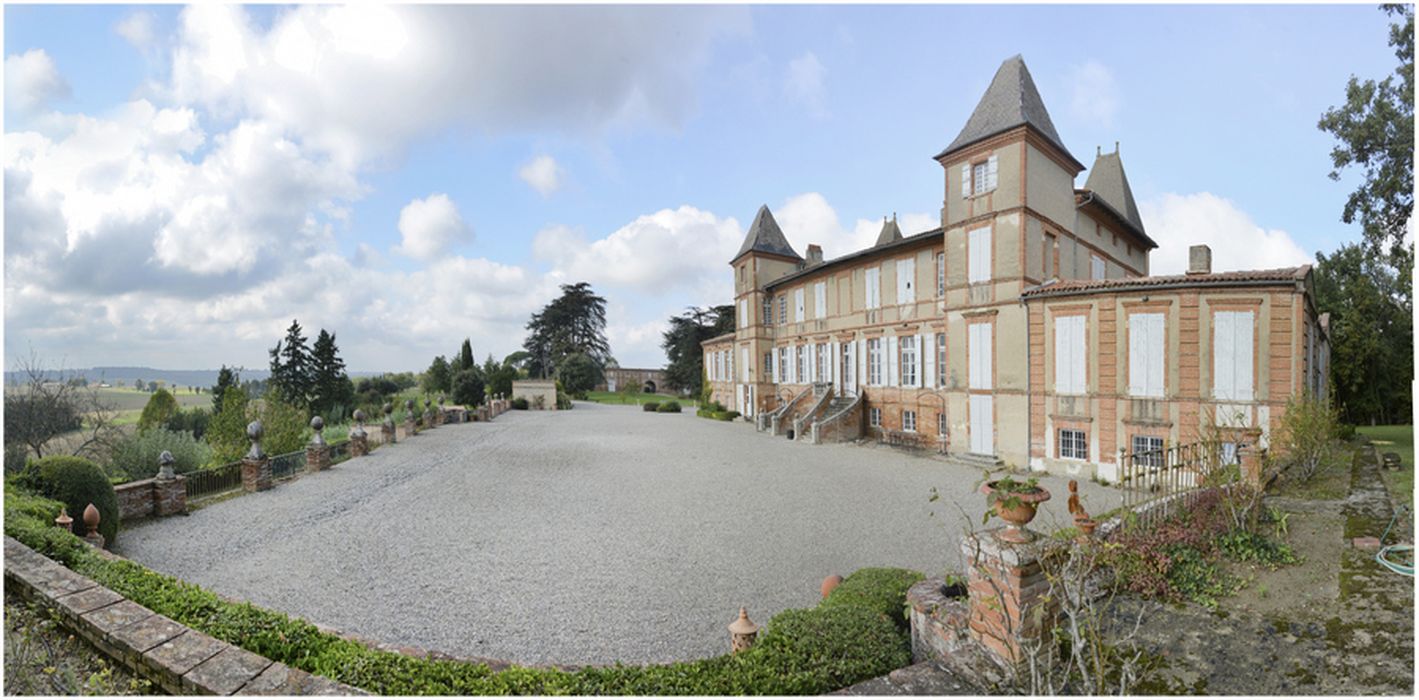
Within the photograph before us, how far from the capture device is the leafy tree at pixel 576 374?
51.2 m

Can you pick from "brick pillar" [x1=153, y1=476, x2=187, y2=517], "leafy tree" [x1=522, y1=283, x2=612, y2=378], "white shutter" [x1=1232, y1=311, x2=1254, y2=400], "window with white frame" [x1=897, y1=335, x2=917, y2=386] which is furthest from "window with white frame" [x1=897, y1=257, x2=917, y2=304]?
"leafy tree" [x1=522, y1=283, x2=612, y2=378]

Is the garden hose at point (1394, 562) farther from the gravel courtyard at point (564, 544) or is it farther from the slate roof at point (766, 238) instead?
the slate roof at point (766, 238)

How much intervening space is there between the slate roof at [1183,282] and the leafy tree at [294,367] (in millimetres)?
42996

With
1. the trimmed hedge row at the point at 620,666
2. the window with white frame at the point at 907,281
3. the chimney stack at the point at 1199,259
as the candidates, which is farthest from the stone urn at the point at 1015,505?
the window with white frame at the point at 907,281

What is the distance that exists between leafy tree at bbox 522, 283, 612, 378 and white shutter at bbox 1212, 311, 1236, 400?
53.3 m

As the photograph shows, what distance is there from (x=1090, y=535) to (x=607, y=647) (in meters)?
4.85

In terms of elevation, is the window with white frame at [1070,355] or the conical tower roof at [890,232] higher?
the conical tower roof at [890,232]

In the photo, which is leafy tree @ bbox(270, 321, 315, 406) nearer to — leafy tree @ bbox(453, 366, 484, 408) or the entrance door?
leafy tree @ bbox(453, 366, 484, 408)

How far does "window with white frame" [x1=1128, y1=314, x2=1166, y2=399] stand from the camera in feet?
45.9

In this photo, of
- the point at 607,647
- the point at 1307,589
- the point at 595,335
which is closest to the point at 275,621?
the point at 607,647

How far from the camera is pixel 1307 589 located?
5562 millimetres

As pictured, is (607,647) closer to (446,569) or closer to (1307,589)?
(446,569)

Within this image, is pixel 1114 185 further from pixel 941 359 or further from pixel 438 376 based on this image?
pixel 438 376

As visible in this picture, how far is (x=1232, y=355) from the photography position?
13188 millimetres
